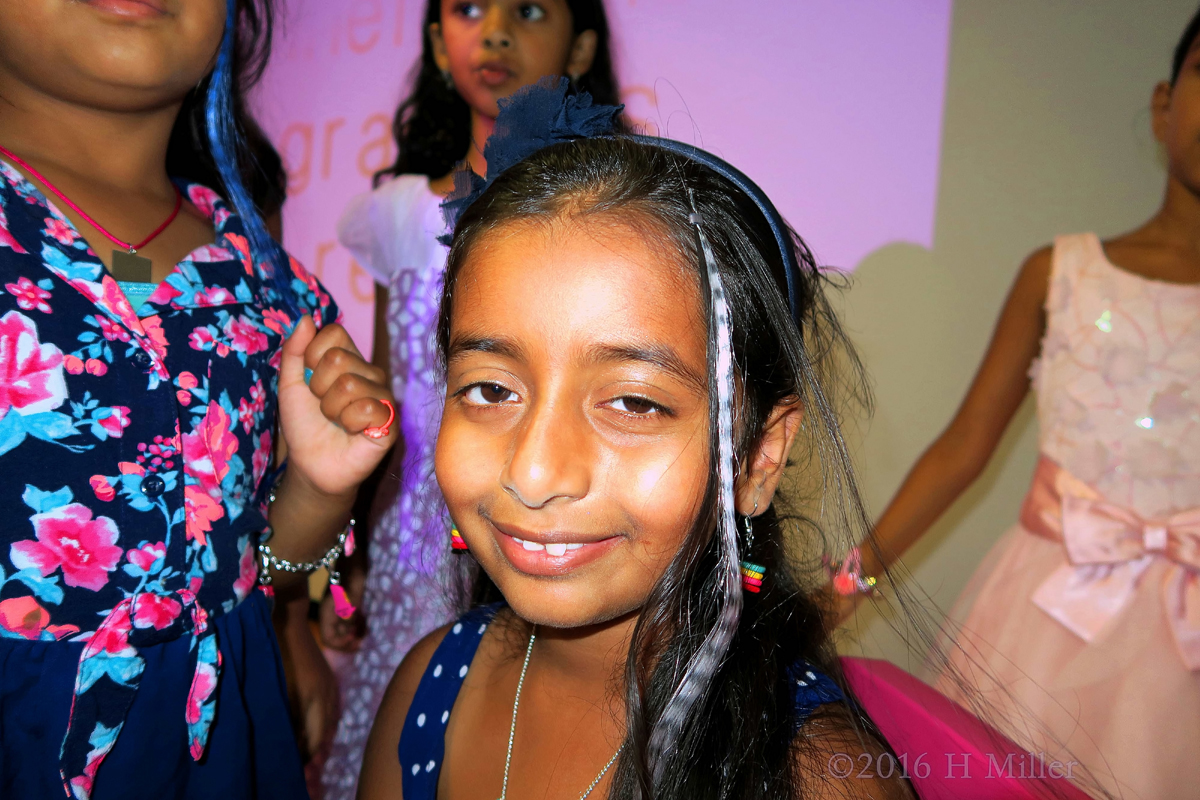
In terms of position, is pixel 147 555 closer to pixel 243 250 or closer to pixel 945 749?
pixel 243 250

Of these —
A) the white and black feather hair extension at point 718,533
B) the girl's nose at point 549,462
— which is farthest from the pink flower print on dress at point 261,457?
the white and black feather hair extension at point 718,533


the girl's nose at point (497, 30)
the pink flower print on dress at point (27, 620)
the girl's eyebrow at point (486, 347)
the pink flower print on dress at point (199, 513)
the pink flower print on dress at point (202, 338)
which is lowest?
the pink flower print on dress at point (27, 620)

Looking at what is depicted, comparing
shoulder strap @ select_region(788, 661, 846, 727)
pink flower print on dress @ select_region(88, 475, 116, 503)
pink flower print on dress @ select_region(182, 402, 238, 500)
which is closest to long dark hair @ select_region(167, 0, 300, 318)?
pink flower print on dress @ select_region(182, 402, 238, 500)

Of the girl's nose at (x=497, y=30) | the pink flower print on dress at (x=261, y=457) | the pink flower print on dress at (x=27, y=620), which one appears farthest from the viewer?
the girl's nose at (x=497, y=30)

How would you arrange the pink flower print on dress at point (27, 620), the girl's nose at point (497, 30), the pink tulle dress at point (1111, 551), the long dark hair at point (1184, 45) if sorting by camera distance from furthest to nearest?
the girl's nose at point (497, 30)
the long dark hair at point (1184, 45)
the pink tulle dress at point (1111, 551)
the pink flower print on dress at point (27, 620)

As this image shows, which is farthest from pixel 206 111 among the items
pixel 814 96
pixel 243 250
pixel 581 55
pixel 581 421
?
pixel 814 96

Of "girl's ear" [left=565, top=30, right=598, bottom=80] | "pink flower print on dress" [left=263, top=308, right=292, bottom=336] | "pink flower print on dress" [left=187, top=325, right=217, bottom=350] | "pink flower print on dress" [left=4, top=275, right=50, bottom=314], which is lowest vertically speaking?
"pink flower print on dress" [left=263, top=308, right=292, bottom=336]

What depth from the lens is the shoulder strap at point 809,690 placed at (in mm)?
660

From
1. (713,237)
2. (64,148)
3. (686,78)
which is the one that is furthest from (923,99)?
(64,148)

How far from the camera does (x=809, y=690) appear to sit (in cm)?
68

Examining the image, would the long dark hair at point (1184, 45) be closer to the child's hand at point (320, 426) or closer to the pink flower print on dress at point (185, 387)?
the child's hand at point (320, 426)

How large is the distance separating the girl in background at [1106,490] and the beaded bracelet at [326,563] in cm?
83

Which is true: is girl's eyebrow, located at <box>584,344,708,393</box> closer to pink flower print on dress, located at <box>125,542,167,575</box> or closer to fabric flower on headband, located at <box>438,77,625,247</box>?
fabric flower on headband, located at <box>438,77,625,247</box>

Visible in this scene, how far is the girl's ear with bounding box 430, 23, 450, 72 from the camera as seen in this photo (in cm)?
163
